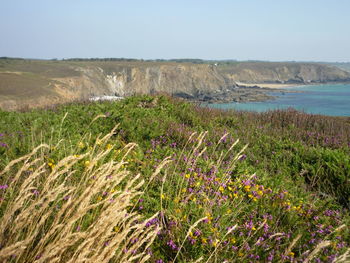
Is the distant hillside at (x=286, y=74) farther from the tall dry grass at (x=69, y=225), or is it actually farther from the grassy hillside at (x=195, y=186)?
the tall dry grass at (x=69, y=225)

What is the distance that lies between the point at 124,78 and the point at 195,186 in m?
81.7

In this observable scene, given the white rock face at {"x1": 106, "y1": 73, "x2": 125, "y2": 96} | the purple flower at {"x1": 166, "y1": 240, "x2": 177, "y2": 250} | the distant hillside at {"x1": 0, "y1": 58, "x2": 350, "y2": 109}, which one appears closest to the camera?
the purple flower at {"x1": 166, "y1": 240, "x2": 177, "y2": 250}

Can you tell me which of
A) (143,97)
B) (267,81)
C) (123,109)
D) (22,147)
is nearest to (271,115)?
(143,97)

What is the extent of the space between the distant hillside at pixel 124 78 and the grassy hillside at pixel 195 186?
1924 centimetres

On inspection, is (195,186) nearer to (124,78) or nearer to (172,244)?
(172,244)

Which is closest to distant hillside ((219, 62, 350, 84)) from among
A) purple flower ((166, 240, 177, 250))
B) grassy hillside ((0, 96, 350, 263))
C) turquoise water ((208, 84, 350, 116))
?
turquoise water ((208, 84, 350, 116))

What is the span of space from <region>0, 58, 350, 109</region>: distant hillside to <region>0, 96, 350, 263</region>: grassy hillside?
1924 centimetres

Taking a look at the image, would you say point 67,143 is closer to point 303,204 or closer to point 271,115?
point 303,204

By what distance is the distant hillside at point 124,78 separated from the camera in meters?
43.2

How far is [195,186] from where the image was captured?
3.97 meters

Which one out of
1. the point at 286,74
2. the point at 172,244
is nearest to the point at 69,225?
the point at 172,244

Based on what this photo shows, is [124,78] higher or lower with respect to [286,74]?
lower

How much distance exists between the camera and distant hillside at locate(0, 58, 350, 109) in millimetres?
43188

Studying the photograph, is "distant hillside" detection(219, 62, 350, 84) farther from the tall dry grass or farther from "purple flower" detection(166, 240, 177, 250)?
the tall dry grass
